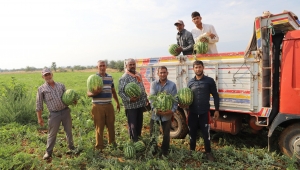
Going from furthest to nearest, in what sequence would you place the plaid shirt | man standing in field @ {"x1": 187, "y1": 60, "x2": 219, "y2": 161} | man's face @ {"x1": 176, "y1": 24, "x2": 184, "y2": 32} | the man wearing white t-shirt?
man's face @ {"x1": 176, "y1": 24, "x2": 184, "y2": 32}, the man wearing white t-shirt, the plaid shirt, man standing in field @ {"x1": 187, "y1": 60, "x2": 219, "y2": 161}

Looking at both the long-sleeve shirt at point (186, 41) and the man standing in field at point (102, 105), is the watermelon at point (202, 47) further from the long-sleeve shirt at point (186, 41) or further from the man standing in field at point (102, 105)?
the man standing in field at point (102, 105)

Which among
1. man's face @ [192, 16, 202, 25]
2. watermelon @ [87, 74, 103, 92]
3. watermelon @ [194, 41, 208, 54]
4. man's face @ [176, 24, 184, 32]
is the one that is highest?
man's face @ [192, 16, 202, 25]

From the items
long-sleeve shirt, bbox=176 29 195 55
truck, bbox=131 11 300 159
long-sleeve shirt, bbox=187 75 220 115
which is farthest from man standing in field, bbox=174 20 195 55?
long-sleeve shirt, bbox=187 75 220 115

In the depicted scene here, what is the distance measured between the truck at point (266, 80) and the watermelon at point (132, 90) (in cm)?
196

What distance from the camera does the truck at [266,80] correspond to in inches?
190

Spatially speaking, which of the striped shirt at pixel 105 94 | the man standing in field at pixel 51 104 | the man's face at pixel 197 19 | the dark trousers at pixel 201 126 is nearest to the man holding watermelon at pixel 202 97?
the dark trousers at pixel 201 126

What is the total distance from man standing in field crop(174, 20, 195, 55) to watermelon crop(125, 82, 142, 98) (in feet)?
7.15

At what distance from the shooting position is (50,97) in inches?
211

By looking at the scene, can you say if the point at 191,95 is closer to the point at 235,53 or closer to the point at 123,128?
the point at 235,53

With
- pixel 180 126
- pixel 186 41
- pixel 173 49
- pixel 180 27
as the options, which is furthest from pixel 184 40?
pixel 180 126

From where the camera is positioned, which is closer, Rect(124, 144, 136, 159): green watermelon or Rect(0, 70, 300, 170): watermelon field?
Rect(0, 70, 300, 170): watermelon field

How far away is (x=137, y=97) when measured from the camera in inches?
206

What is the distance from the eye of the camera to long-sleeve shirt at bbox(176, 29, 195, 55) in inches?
268

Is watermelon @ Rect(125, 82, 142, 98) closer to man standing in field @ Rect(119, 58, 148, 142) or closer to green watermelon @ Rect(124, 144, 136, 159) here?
man standing in field @ Rect(119, 58, 148, 142)
